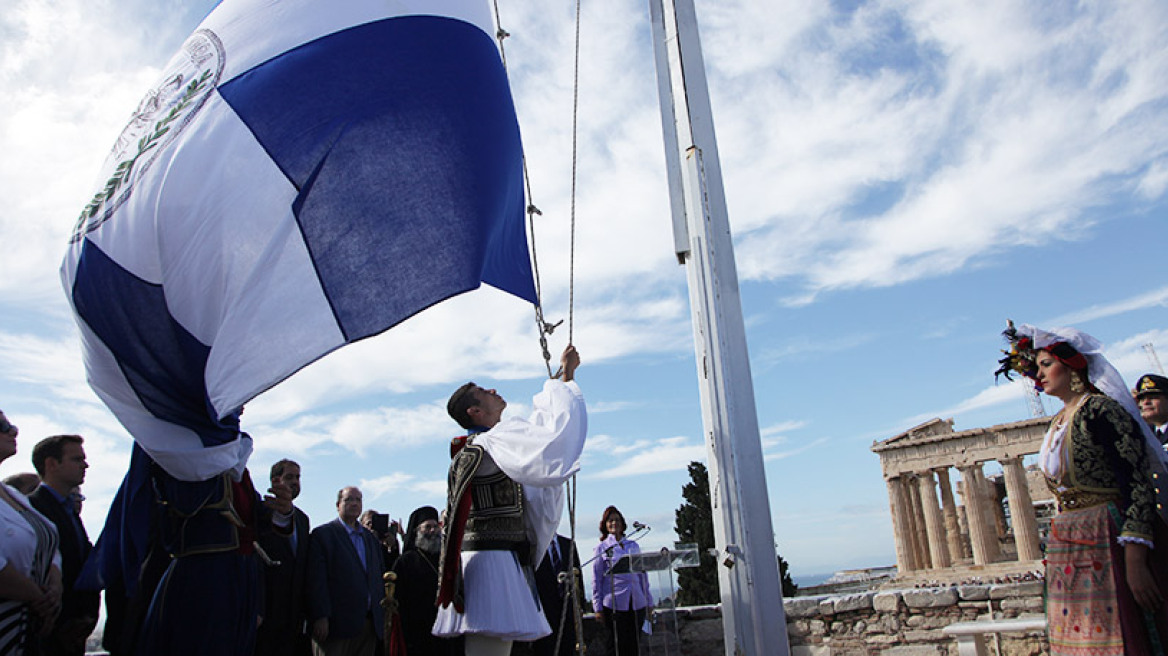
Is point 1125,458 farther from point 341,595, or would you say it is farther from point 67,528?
point 67,528

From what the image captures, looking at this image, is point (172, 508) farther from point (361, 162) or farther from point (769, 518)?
point (769, 518)

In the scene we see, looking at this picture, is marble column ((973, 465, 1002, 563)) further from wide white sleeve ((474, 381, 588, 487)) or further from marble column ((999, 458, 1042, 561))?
wide white sleeve ((474, 381, 588, 487))

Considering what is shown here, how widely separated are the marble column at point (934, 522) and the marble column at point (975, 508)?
1.21 meters

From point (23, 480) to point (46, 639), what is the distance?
52.7 inches

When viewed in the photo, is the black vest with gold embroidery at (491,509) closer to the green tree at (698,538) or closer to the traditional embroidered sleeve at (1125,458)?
the traditional embroidered sleeve at (1125,458)

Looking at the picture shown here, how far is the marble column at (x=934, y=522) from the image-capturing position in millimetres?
31969

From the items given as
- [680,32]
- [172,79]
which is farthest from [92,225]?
[680,32]

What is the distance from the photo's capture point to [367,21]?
10.6 ft

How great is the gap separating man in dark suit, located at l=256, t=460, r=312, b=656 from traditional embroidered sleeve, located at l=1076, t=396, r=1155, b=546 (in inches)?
161

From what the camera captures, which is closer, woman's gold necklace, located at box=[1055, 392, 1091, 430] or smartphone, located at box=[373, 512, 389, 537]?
woman's gold necklace, located at box=[1055, 392, 1091, 430]

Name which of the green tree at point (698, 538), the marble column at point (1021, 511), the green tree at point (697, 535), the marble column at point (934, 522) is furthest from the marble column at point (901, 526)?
the green tree at point (697, 535)

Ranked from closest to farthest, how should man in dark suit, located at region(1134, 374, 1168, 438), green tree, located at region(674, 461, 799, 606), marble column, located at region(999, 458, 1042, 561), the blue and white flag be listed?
the blue and white flag → man in dark suit, located at region(1134, 374, 1168, 438) → green tree, located at region(674, 461, 799, 606) → marble column, located at region(999, 458, 1042, 561)

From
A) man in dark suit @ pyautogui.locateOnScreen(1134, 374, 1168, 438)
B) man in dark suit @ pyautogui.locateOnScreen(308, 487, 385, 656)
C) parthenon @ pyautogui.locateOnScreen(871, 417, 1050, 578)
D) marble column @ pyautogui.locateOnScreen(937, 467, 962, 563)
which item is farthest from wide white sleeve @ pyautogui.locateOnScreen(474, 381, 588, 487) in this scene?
marble column @ pyautogui.locateOnScreen(937, 467, 962, 563)

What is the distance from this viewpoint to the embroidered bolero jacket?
9.05 feet
